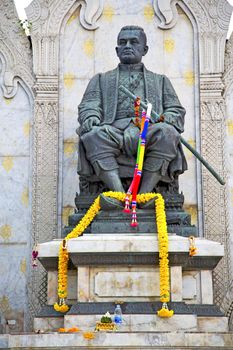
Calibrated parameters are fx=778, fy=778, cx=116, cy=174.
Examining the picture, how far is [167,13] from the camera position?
494 inches

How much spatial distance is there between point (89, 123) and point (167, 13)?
133 inches

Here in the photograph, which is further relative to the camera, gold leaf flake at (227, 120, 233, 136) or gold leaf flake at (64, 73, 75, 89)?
gold leaf flake at (64, 73, 75, 89)

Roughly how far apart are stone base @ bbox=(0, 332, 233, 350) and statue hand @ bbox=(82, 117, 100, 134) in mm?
3134

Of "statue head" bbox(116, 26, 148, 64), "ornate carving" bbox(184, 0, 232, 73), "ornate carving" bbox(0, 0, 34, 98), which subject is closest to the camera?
"statue head" bbox(116, 26, 148, 64)

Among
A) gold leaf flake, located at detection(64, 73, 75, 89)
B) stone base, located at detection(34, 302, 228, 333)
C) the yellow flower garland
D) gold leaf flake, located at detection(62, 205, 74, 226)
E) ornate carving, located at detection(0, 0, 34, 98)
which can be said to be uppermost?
ornate carving, located at detection(0, 0, 34, 98)

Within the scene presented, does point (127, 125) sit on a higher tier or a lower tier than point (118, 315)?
higher

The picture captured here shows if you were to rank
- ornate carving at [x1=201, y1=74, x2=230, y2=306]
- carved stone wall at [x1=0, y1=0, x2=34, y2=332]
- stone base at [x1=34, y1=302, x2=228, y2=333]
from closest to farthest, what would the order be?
stone base at [x1=34, y1=302, x2=228, y2=333] < ornate carving at [x1=201, y1=74, x2=230, y2=306] < carved stone wall at [x1=0, y1=0, x2=34, y2=332]

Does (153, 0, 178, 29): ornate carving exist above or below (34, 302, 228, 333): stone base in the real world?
above

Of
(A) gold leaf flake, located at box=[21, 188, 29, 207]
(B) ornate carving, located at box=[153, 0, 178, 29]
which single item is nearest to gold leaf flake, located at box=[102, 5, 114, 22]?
(B) ornate carving, located at box=[153, 0, 178, 29]

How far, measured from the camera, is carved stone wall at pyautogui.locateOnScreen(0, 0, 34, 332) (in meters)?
11.8

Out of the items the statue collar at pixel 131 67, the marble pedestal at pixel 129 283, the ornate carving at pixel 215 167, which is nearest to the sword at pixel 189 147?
the statue collar at pixel 131 67

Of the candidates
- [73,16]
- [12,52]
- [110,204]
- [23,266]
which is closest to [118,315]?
[110,204]

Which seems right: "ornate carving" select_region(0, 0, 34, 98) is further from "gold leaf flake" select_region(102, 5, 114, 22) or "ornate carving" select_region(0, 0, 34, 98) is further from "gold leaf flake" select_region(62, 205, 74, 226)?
"gold leaf flake" select_region(62, 205, 74, 226)

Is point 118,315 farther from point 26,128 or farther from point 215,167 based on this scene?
point 26,128
